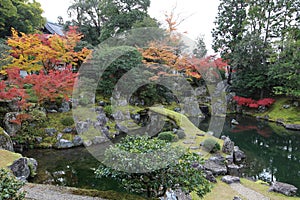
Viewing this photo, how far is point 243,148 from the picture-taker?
39.5ft

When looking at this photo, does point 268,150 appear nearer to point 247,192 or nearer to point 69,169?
point 247,192

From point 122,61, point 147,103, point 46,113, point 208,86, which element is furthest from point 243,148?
point 208,86

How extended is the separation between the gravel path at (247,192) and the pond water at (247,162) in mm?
1717

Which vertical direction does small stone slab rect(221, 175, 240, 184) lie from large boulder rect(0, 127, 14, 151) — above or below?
below

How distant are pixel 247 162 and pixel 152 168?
7.12 meters

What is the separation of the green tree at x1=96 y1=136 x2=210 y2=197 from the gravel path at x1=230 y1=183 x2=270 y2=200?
2430 mm

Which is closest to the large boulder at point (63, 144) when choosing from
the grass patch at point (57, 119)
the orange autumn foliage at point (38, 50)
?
the grass patch at point (57, 119)

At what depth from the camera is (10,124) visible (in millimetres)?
10375

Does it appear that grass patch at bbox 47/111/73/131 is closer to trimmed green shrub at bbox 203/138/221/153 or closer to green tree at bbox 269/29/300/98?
trimmed green shrub at bbox 203/138/221/153

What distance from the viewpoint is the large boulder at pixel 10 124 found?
10305 millimetres

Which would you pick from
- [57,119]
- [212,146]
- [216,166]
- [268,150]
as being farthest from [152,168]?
[268,150]

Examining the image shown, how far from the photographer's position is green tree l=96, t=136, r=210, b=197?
14.1 feet

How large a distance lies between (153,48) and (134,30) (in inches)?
88.6

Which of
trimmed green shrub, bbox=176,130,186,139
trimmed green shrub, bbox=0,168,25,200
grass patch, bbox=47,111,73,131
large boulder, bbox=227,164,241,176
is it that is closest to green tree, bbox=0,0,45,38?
grass patch, bbox=47,111,73,131
